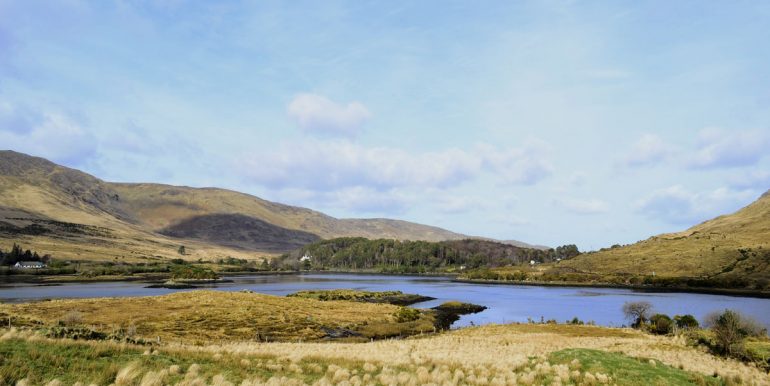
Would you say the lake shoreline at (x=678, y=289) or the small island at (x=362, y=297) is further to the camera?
the lake shoreline at (x=678, y=289)

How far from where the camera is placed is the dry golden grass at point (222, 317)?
52.3 metres

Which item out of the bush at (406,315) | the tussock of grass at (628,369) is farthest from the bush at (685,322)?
the tussock of grass at (628,369)

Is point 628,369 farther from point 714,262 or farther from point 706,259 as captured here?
point 706,259

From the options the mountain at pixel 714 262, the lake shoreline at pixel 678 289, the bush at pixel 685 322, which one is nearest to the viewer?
the bush at pixel 685 322

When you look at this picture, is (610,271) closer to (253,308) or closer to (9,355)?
(253,308)

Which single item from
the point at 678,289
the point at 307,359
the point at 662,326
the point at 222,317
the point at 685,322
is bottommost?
the point at 222,317

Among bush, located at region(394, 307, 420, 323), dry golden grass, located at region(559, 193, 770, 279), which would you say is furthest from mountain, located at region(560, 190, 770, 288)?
bush, located at region(394, 307, 420, 323)

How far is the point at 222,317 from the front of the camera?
61.6 metres

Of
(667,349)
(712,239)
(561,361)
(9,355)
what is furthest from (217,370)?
(712,239)

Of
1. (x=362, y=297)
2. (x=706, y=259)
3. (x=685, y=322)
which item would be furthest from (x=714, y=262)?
(x=362, y=297)

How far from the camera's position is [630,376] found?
23.8m

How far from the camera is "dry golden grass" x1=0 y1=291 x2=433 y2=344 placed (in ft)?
172

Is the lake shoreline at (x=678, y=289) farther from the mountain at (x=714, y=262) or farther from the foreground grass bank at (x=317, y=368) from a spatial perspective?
the foreground grass bank at (x=317, y=368)

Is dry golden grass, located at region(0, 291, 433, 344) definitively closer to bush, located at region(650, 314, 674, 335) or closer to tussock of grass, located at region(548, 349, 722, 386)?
bush, located at region(650, 314, 674, 335)
